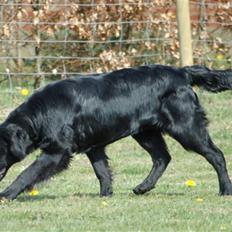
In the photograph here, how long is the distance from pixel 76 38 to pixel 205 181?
498 centimetres

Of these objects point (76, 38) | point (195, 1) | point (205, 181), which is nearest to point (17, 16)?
point (76, 38)

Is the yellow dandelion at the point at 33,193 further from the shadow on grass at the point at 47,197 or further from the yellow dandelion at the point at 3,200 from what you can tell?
the yellow dandelion at the point at 3,200

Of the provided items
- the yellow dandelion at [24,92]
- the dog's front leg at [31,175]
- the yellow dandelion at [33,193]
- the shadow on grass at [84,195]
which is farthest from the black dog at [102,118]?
the yellow dandelion at [24,92]

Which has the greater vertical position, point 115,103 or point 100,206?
point 115,103

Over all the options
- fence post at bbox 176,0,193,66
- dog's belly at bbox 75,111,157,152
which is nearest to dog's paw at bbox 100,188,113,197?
dog's belly at bbox 75,111,157,152

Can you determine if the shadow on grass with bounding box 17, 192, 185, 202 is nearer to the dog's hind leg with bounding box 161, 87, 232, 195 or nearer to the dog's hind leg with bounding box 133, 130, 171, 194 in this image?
the dog's hind leg with bounding box 133, 130, 171, 194

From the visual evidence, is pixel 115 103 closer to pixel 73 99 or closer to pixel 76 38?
pixel 73 99

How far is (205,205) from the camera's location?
773 cm

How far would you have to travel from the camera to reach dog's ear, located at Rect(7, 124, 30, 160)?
319 inches

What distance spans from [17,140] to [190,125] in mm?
1577

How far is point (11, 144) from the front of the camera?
8.11m

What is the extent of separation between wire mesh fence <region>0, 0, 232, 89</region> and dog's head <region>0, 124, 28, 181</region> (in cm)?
520

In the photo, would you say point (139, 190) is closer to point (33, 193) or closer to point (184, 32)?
point (33, 193)

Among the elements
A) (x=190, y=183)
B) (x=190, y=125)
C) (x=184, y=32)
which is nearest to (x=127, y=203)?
(x=190, y=125)
